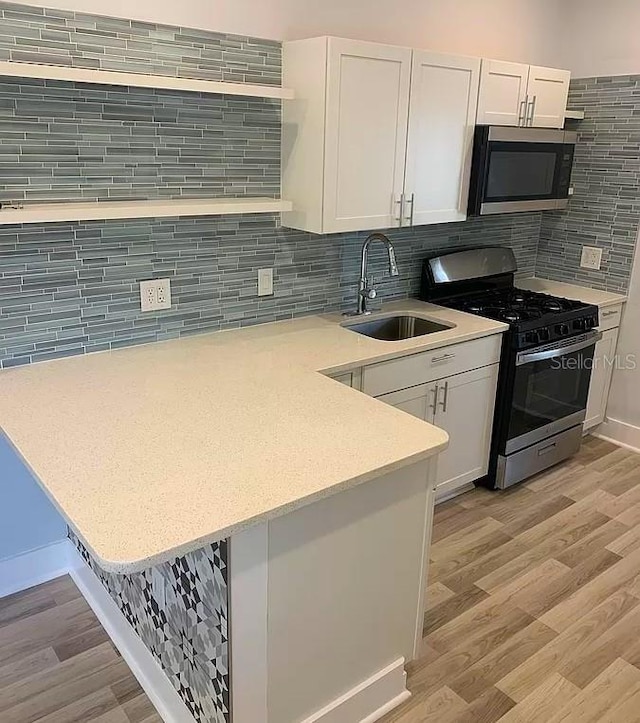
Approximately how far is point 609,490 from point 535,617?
121 centimetres

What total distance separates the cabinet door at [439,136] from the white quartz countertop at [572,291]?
3.40 ft

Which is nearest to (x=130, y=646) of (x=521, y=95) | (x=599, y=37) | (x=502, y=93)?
(x=502, y=93)

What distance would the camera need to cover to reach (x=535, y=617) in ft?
7.99

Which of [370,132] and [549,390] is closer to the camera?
[370,132]

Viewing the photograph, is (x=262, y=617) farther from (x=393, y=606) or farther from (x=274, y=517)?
(x=393, y=606)

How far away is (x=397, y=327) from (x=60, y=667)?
2.05m

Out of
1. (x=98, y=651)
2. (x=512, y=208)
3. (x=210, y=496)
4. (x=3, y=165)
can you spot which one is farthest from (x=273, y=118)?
(x=98, y=651)

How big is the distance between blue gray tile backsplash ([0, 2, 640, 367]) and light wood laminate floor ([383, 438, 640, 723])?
1.31m

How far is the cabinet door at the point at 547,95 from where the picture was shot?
3203 millimetres

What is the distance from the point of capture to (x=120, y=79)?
2.03 metres

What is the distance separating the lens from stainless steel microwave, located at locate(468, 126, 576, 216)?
3.02 metres

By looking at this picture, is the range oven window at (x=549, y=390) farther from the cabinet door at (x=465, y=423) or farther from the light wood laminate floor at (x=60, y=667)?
the light wood laminate floor at (x=60, y=667)

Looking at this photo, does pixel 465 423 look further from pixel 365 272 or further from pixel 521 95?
pixel 521 95
